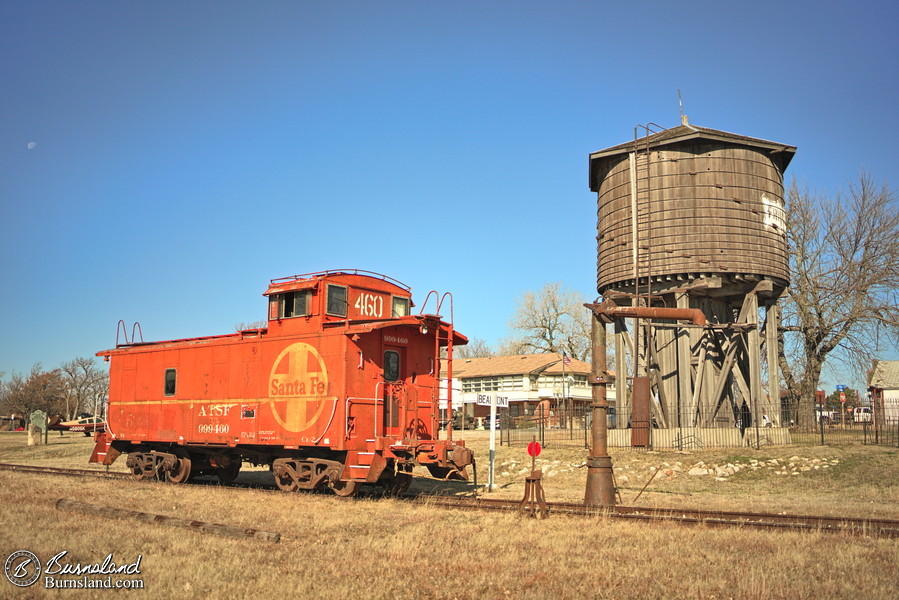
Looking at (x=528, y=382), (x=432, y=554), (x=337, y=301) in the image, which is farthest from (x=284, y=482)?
(x=528, y=382)

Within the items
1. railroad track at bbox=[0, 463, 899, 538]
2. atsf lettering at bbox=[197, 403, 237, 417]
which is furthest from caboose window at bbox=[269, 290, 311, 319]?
railroad track at bbox=[0, 463, 899, 538]

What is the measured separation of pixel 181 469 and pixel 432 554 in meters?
12.2

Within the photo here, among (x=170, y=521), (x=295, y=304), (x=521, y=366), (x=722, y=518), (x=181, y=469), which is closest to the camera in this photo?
(x=170, y=521)

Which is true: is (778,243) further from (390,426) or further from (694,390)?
(390,426)

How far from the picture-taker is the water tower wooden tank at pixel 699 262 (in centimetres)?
2595

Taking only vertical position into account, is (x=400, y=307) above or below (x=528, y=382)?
above

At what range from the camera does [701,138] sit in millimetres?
26469

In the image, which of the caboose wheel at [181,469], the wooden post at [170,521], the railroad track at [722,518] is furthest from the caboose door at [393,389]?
the caboose wheel at [181,469]

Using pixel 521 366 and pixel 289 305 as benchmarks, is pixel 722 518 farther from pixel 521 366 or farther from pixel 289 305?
pixel 521 366

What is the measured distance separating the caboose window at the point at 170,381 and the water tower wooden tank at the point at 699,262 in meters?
15.2

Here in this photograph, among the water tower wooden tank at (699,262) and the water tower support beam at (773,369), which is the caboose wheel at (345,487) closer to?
the water tower wooden tank at (699,262)

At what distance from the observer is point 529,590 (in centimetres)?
765

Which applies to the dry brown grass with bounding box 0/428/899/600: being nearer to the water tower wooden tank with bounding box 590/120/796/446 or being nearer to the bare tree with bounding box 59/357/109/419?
the water tower wooden tank with bounding box 590/120/796/446

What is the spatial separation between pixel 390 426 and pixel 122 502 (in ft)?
19.0
